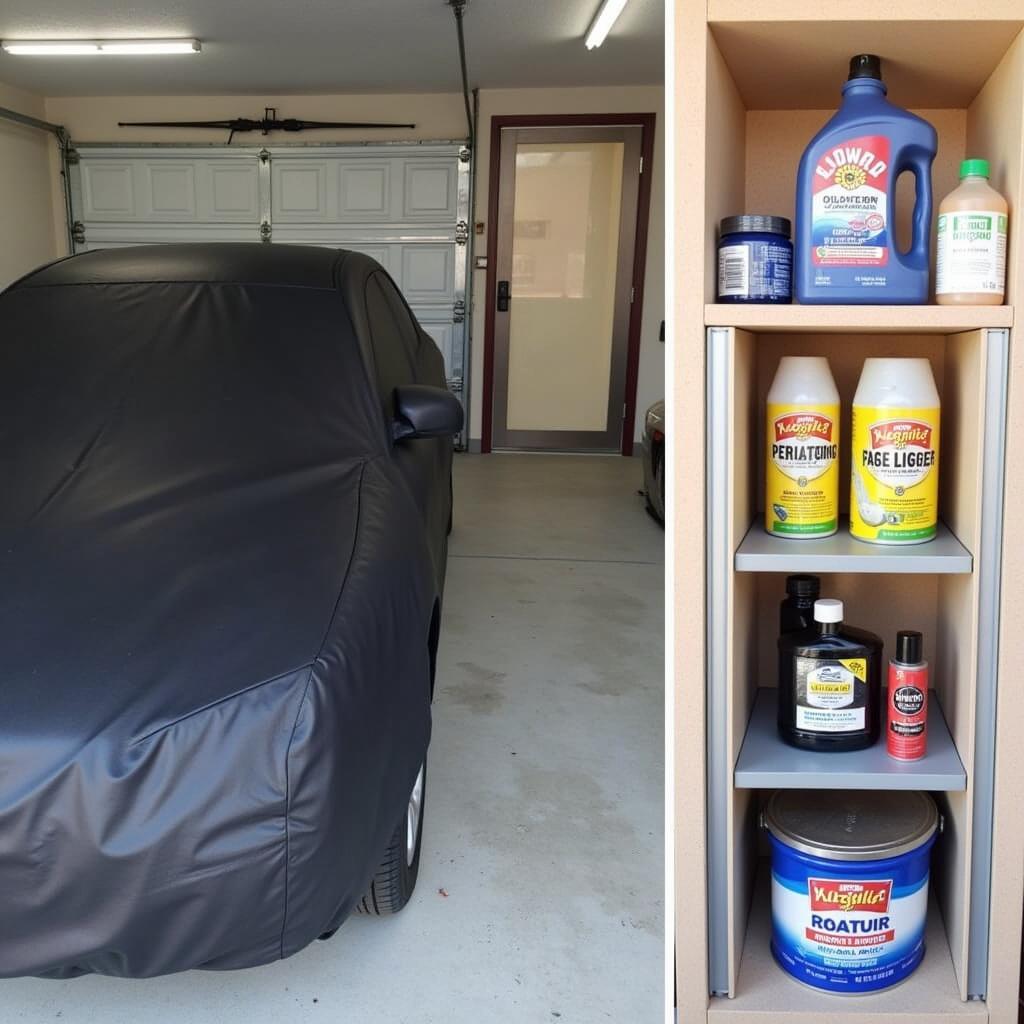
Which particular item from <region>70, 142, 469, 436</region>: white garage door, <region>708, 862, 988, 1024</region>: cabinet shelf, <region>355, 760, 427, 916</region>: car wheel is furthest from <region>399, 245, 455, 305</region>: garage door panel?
<region>708, 862, 988, 1024</region>: cabinet shelf

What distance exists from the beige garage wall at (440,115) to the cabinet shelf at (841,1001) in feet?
20.9

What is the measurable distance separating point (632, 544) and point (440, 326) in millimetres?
3980

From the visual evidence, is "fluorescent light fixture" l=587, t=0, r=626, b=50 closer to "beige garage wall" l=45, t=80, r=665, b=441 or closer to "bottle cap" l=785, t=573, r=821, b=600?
A: "beige garage wall" l=45, t=80, r=665, b=441

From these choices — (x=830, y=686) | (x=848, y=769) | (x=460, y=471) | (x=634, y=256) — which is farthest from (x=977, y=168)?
(x=634, y=256)

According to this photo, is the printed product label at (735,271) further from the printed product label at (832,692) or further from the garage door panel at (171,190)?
the garage door panel at (171,190)

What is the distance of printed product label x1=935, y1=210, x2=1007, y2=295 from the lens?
1.35m

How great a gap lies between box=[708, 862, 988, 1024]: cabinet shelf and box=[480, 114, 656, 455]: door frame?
6672 mm

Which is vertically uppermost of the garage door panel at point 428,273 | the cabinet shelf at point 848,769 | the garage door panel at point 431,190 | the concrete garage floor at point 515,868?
the garage door panel at point 431,190

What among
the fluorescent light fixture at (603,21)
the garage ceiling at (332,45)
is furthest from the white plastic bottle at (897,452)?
the garage ceiling at (332,45)

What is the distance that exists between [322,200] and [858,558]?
7679mm

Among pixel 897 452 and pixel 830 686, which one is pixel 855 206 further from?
pixel 830 686

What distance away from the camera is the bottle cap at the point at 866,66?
141 centimetres

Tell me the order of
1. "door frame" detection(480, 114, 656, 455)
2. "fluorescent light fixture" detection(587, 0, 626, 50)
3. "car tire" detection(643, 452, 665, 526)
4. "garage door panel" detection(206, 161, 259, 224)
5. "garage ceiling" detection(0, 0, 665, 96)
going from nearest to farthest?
Result: "car tire" detection(643, 452, 665, 526)
"fluorescent light fixture" detection(587, 0, 626, 50)
"garage ceiling" detection(0, 0, 665, 96)
"door frame" detection(480, 114, 656, 455)
"garage door panel" detection(206, 161, 259, 224)

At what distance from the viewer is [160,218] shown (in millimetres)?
8570
